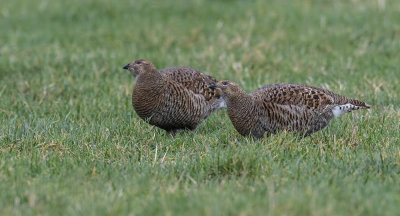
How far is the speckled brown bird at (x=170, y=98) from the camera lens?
663 cm

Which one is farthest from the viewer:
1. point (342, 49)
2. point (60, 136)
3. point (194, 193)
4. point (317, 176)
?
point (342, 49)

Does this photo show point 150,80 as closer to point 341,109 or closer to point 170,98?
point 170,98

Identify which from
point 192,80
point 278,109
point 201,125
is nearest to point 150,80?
point 192,80

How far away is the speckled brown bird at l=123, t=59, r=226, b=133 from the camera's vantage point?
663cm

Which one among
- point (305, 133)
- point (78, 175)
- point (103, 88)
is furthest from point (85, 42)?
point (78, 175)

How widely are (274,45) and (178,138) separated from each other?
4821mm

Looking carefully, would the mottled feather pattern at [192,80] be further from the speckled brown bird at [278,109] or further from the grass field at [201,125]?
the speckled brown bird at [278,109]

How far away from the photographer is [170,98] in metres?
6.72

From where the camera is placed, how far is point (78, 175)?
195 inches

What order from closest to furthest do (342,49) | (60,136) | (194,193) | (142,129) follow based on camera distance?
(194,193), (60,136), (142,129), (342,49)

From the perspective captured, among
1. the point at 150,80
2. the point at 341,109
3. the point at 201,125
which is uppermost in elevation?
the point at 150,80

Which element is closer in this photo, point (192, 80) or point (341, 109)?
point (341, 109)

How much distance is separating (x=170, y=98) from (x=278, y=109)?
3.80 ft

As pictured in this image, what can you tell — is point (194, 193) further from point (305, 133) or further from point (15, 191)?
point (305, 133)
